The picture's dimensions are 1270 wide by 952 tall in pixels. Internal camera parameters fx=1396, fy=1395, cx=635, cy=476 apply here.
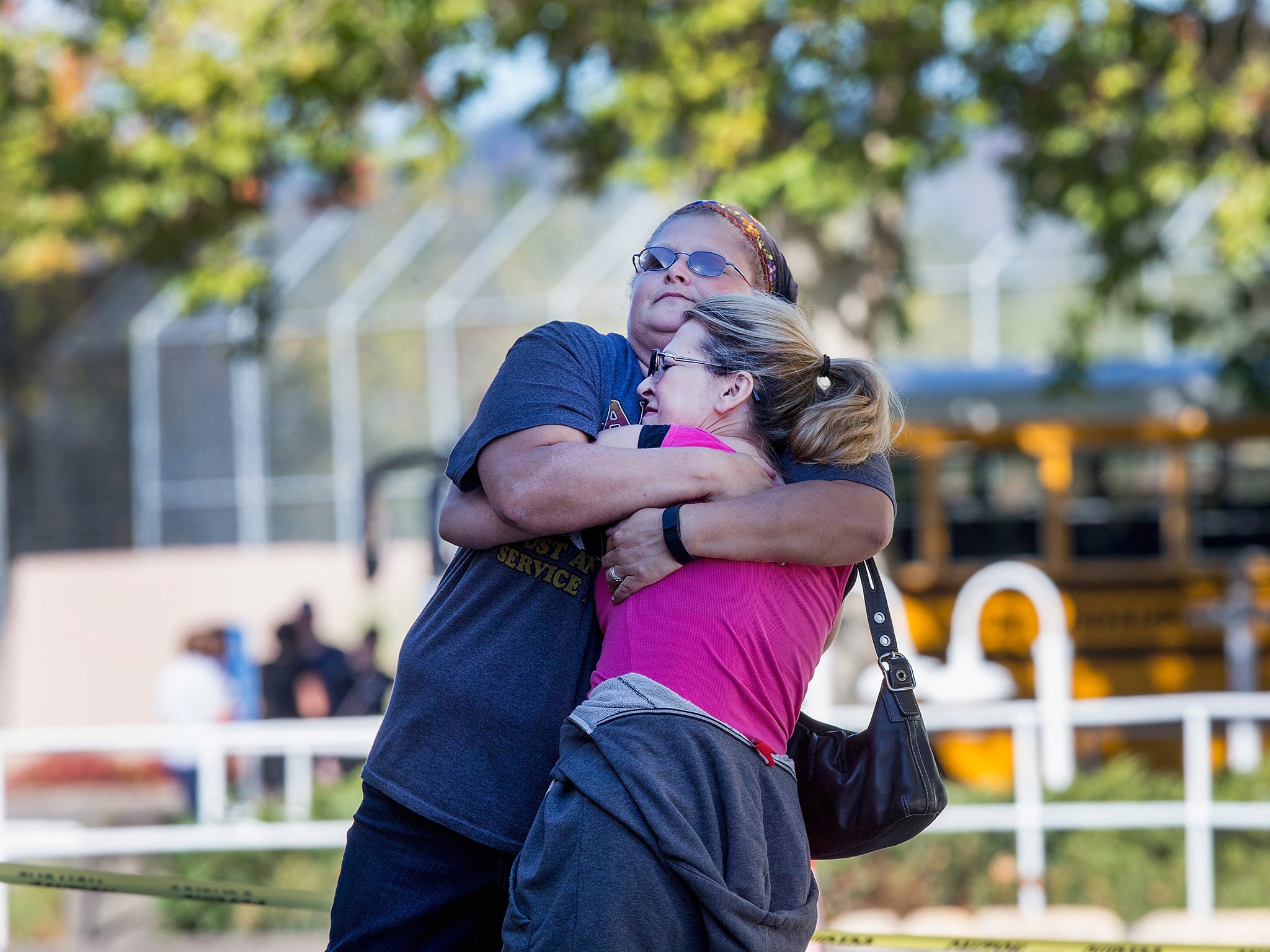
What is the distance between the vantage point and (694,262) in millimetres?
2250

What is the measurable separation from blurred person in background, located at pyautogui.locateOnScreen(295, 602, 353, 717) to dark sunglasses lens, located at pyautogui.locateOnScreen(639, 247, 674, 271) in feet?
31.9

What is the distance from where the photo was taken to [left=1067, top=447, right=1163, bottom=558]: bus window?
38.6 ft

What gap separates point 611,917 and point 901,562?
33.9 feet

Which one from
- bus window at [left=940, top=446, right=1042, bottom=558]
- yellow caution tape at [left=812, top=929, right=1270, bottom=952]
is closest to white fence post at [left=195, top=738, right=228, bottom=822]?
yellow caution tape at [left=812, top=929, right=1270, bottom=952]

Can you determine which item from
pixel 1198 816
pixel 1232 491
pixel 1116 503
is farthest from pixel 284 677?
pixel 1232 491

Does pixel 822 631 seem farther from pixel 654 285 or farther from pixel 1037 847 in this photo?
pixel 1037 847

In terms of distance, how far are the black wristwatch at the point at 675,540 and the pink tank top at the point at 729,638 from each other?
20mm

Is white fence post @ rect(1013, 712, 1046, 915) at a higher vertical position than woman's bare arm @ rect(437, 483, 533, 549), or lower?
lower

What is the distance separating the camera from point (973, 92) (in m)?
8.59

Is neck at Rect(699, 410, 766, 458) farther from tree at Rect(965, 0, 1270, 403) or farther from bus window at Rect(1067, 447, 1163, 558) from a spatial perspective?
bus window at Rect(1067, 447, 1163, 558)

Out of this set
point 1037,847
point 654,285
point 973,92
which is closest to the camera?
point 654,285

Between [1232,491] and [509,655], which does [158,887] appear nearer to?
[509,655]

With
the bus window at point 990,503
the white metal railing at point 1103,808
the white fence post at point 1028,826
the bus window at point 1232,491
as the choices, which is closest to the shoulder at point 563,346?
the white metal railing at point 1103,808

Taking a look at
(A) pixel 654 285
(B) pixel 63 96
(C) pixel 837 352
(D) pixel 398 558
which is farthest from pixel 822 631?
(D) pixel 398 558
